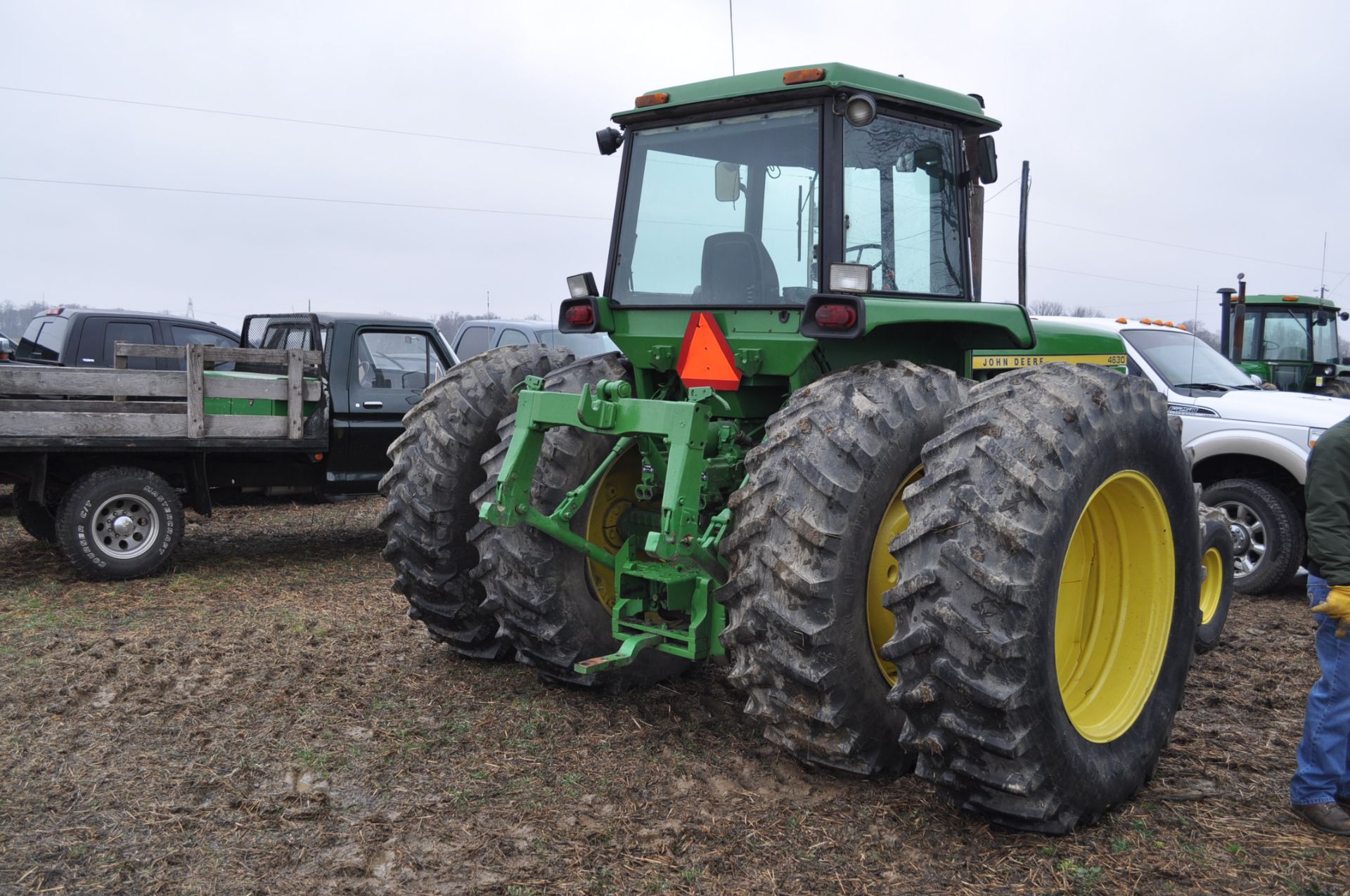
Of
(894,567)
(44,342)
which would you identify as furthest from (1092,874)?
(44,342)

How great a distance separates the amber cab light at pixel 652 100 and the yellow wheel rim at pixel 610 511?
1.51m

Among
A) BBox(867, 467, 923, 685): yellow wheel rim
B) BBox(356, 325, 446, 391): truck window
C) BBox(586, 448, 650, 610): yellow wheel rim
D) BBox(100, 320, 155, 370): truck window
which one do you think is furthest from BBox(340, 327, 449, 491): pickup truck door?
BBox(867, 467, 923, 685): yellow wheel rim

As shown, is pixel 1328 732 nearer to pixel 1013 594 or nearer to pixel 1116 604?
pixel 1116 604

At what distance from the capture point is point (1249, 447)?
769cm

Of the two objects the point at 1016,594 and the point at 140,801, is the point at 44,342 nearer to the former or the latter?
the point at 140,801

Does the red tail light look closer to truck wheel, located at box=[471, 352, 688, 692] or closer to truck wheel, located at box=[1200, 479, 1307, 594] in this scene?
truck wheel, located at box=[471, 352, 688, 692]

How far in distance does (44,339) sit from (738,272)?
9.94 m

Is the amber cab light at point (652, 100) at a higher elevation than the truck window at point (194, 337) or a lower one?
higher

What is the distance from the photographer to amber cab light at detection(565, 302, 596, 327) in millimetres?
4910

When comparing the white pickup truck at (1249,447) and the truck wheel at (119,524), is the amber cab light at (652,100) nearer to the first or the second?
the white pickup truck at (1249,447)

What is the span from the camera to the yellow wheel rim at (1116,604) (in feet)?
13.1

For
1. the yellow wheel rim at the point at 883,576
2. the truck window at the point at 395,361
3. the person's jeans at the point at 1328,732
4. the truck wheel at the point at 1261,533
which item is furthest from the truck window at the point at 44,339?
the person's jeans at the point at 1328,732

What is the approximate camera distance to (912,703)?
3.33 metres

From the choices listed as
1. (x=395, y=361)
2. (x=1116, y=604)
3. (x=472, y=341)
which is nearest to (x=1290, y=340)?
(x=472, y=341)
